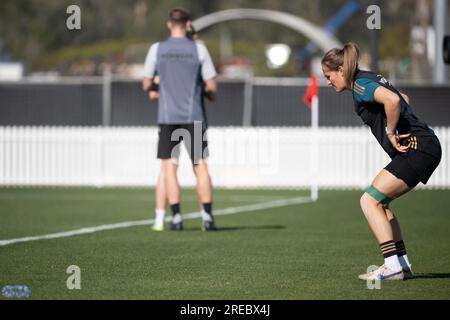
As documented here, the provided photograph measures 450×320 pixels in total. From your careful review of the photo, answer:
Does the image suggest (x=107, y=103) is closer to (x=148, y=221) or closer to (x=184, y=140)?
(x=148, y=221)

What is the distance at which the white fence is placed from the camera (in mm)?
22547

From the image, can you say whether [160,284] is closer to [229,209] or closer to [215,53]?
[229,209]

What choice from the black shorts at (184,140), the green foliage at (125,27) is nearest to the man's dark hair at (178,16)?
the black shorts at (184,140)

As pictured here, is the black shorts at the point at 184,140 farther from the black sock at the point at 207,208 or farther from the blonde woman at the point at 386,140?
the blonde woman at the point at 386,140

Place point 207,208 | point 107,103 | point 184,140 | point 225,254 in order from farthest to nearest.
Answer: point 107,103 → point 207,208 → point 184,140 → point 225,254

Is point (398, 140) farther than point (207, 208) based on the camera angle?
No

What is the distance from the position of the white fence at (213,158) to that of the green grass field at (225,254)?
487cm

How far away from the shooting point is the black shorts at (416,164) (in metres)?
8.73

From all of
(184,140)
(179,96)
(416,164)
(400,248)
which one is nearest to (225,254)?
(400,248)

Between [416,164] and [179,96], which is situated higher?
[179,96]

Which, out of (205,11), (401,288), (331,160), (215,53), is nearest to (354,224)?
(401,288)

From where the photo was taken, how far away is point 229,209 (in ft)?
55.2

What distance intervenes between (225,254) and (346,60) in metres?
2.55

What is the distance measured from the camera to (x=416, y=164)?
28.7ft
